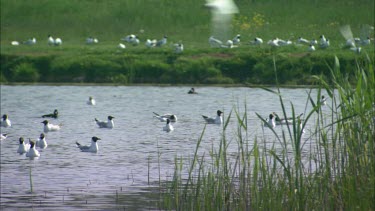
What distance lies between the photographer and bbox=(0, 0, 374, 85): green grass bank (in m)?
37.2

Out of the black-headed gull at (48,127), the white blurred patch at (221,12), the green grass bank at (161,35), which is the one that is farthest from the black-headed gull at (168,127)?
the white blurred patch at (221,12)

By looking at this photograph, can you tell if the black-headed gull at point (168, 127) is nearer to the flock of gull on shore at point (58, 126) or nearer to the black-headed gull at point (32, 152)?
the flock of gull on shore at point (58, 126)

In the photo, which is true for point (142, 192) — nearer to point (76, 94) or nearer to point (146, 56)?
point (76, 94)

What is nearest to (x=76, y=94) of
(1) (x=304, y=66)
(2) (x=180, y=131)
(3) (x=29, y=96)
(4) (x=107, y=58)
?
(3) (x=29, y=96)

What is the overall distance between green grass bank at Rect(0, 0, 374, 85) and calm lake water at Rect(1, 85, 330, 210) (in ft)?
5.57

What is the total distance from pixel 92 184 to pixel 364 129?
693cm

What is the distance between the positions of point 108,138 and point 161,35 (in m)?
30.6

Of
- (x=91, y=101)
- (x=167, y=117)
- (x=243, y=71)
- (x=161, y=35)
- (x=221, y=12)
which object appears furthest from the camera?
(x=161, y=35)

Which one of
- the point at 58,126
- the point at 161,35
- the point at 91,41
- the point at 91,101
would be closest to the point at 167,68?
the point at 91,101

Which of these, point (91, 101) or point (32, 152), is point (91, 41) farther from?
point (32, 152)

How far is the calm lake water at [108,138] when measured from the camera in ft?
45.1

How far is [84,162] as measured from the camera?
1777 centimetres

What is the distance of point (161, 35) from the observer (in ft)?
173

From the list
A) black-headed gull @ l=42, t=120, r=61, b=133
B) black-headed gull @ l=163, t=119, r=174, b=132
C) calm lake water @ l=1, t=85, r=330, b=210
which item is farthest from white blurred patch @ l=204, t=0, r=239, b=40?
black-headed gull @ l=42, t=120, r=61, b=133
